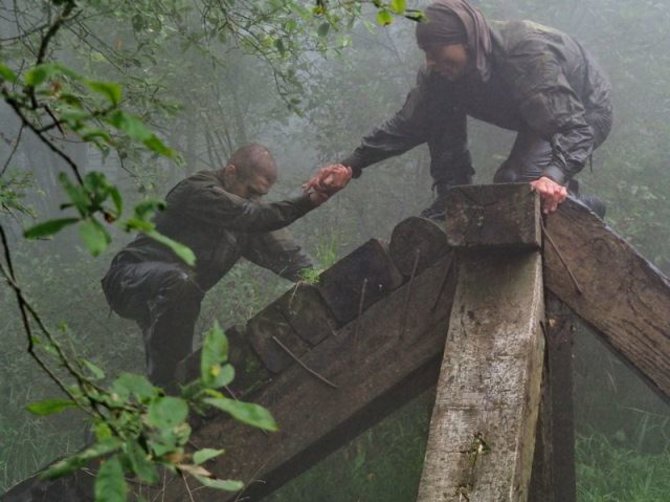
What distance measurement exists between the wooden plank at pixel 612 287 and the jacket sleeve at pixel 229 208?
1.41 m

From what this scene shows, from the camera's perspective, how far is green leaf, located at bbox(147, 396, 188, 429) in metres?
0.74

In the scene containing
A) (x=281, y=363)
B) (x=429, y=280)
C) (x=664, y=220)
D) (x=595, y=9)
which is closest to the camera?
(x=429, y=280)

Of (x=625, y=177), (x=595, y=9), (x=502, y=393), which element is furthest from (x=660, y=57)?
(x=502, y=393)

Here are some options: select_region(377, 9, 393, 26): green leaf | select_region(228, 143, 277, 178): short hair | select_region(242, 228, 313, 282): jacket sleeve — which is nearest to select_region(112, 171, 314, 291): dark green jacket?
select_region(242, 228, 313, 282): jacket sleeve

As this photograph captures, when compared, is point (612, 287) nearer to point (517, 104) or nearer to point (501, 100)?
point (517, 104)

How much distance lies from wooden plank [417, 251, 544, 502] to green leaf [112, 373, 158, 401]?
0.96 m

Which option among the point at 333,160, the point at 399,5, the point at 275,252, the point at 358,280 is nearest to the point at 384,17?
the point at 399,5

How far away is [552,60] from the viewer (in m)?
3.50

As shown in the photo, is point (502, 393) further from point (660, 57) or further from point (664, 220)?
point (660, 57)

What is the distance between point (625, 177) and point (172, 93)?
16.6ft

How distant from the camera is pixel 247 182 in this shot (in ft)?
13.7

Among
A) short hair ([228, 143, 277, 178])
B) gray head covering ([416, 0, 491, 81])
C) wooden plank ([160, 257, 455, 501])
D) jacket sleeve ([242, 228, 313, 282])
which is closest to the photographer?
wooden plank ([160, 257, 455, 501])

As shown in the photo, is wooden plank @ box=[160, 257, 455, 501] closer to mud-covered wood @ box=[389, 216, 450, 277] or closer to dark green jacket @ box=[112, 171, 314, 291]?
mud-covered wood @ box=[389, 216, 450, 277]

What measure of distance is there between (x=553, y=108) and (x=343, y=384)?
1.60 m
